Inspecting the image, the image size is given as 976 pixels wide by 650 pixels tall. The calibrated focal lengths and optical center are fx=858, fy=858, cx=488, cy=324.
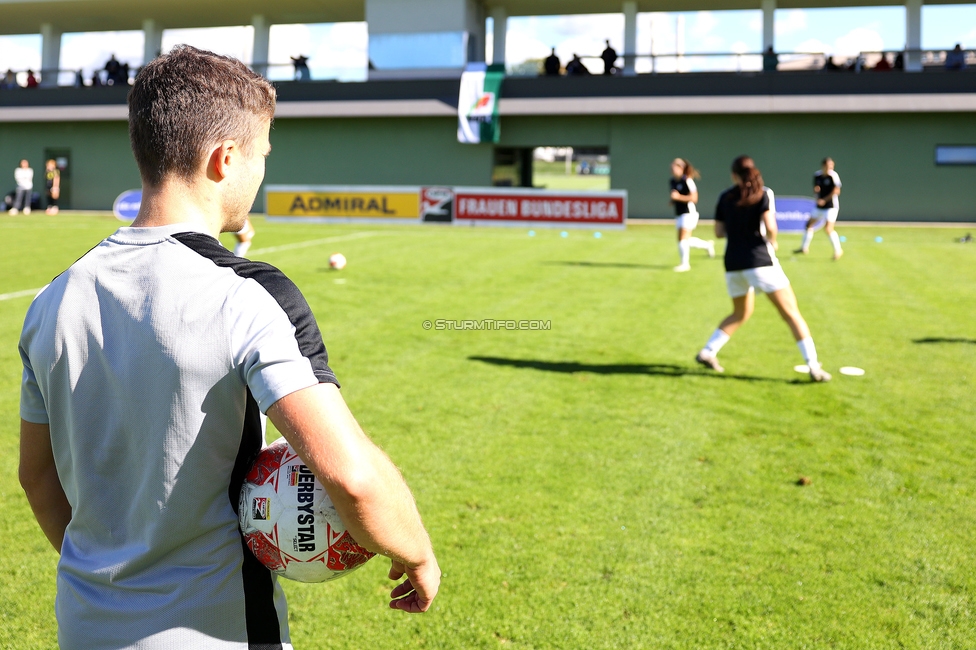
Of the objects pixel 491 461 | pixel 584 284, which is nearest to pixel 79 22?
pixel 584 284

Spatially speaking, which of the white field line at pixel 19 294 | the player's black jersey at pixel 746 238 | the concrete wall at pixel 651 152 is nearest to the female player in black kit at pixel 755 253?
the player's black jersey at pixel 746 238

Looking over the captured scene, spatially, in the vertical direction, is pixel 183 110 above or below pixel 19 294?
above

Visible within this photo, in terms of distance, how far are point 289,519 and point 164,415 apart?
13.6 inches

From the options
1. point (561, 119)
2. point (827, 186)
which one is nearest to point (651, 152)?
point (561, 119)

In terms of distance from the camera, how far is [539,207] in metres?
26.0

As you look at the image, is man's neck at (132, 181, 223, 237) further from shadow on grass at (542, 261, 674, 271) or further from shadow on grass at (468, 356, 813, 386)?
shadow on grass at (542, 261, 674, 271)

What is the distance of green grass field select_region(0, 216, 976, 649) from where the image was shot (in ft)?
12.7

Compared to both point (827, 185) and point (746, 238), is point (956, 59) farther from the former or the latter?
point (746, 238)

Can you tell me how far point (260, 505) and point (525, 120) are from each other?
109 feet

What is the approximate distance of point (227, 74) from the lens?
67.2 inches

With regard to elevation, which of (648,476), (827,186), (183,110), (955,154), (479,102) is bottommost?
(648,476)

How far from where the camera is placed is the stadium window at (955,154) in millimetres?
30953

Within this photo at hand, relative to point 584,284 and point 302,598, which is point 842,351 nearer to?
point 584,284

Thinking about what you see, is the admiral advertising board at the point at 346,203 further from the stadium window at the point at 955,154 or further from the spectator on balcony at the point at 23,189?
the stadium window at the point at 955,154
